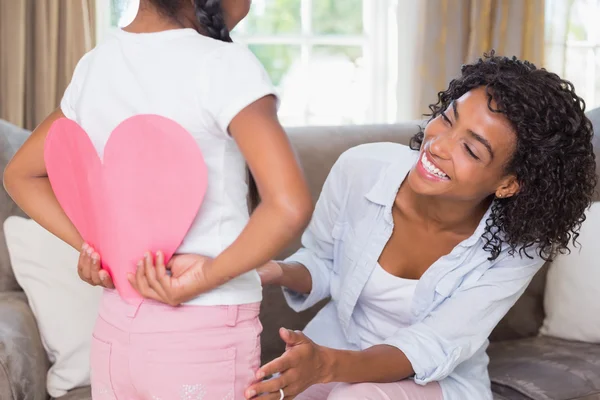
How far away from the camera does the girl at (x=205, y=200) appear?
0.95m

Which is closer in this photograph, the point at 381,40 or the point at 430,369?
the point at 430,369

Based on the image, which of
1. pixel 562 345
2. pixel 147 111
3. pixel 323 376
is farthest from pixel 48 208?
pixel 562 345

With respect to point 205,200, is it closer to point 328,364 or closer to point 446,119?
point 328,364

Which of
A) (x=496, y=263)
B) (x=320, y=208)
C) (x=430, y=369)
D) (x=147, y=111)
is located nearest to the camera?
(x=147, y=111)

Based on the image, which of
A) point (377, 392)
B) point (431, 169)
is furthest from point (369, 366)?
point (431, 169)

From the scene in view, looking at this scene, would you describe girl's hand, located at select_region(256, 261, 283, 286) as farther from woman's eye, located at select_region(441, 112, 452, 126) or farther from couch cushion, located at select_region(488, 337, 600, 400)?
couch cushion, located at select_region(488, 337, 600, 400)

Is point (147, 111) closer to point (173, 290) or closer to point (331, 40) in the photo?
point (173, 290)

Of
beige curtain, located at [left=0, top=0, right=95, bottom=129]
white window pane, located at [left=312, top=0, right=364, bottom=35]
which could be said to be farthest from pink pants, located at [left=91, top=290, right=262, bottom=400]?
white window pane, located at [left=312, top=0, right=364, bottom=35]

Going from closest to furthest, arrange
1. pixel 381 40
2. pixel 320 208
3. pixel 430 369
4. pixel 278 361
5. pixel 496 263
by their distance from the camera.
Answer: pixel 278 361 → pixel 430 369 → pixel 496 263 → pixel 320 208 → pixel 381 40

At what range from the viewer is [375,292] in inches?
68.3

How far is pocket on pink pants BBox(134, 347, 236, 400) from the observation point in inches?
40.6

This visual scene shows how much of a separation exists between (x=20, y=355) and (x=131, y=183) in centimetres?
85

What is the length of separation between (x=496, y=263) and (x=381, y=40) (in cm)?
213

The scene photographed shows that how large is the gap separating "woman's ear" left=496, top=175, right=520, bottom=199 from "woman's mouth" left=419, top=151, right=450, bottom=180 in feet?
0.51
